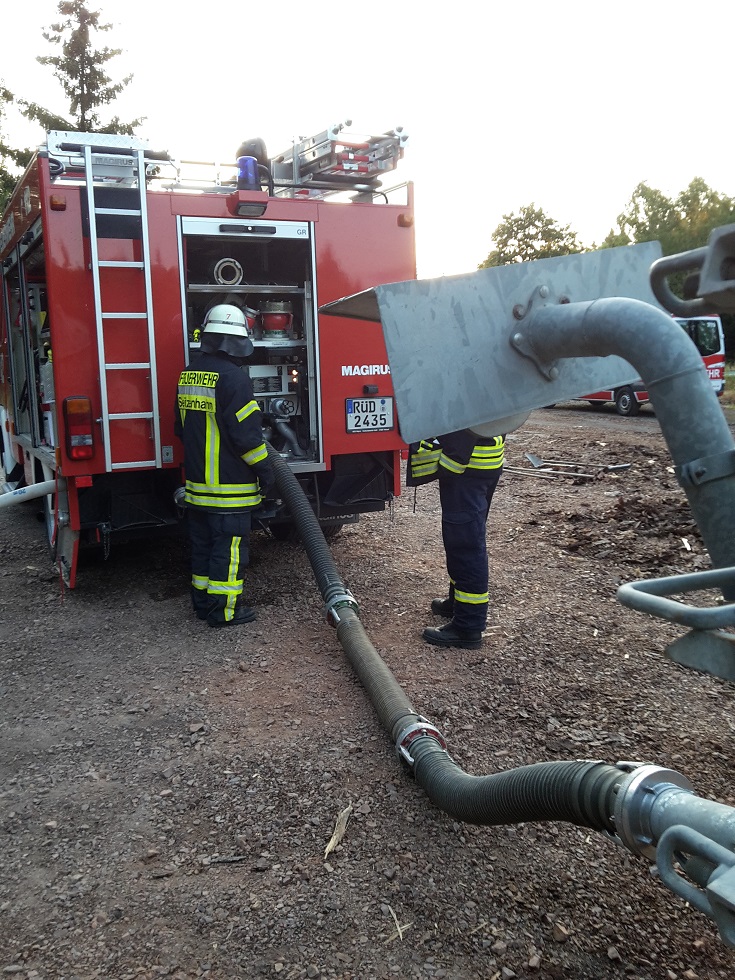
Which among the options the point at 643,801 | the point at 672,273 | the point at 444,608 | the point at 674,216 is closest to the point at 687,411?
the point at 672,273

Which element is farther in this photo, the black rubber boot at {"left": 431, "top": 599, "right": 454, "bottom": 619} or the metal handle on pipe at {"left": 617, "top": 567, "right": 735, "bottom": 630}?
the black rubber boot at {"left": 431, "top": 599, "right": 454, "bottom": 619}

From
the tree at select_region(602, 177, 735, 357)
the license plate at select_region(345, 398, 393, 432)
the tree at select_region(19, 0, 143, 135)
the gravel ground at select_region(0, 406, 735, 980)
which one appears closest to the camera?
the gravel ground at select_region(0, 406, 735, 980)

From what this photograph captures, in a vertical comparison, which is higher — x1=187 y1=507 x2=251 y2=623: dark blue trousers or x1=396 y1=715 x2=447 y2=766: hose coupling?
x1=187 y1=507 x2=251 y2=623: dark blue trousers

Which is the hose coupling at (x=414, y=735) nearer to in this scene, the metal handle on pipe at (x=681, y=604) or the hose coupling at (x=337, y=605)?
the hose coupling at (x=337, y=605)

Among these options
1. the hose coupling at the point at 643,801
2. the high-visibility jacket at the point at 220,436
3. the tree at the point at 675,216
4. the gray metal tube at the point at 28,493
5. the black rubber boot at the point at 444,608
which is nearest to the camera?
the hose coupling at the point at 643,801

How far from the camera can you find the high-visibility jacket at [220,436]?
484 cm

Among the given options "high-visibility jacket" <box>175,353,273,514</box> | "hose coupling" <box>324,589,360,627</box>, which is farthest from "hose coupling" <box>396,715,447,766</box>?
"high-visibility jacket" <box>175,353,273,514</box>

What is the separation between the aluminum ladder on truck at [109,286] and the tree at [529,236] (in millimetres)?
38336

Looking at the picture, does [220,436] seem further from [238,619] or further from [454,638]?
[454,638]

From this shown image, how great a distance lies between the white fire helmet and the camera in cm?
491

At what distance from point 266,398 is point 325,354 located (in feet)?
1.97

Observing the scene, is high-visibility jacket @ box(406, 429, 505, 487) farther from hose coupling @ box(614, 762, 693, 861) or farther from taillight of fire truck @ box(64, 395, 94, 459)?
hose coupling @ box(614, 762, 693, 861)

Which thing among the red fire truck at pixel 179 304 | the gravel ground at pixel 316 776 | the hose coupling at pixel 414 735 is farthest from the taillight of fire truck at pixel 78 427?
the hose coupling at pixel 414 735

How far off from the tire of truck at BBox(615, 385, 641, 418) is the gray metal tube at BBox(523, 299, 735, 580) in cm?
1581
